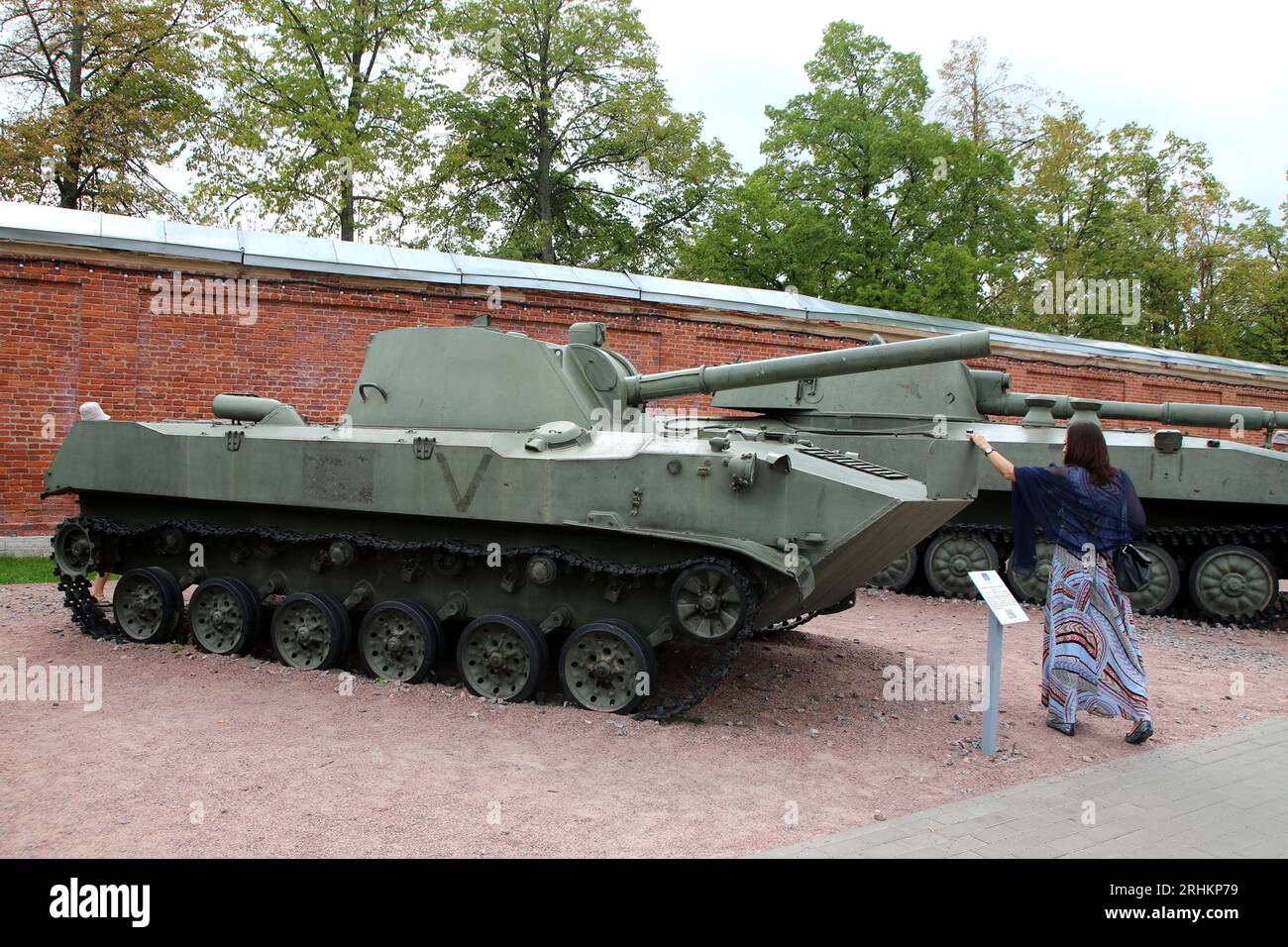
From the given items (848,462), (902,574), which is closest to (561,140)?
(902,574)

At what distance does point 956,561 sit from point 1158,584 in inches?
92.9

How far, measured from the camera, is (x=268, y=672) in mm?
8172

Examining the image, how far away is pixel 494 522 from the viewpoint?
7.61m

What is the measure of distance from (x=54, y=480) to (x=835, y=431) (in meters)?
9.04

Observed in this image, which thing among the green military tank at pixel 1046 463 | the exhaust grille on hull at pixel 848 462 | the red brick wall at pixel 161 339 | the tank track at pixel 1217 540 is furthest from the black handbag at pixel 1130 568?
the red brick wall at pixel 161 339

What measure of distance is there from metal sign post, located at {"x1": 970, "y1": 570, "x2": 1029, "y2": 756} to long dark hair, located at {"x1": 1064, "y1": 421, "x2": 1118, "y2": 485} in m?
0.96

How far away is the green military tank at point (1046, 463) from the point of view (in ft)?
38.9

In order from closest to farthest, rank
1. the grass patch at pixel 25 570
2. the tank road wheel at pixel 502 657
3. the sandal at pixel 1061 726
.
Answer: the sandal at pixel 1061 726, the tank road wheel at pixel 502 657, the grass patch at pixel 25 570

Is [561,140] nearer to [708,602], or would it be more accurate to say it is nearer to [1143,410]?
[1143,410]

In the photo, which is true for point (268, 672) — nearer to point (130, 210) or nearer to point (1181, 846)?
point (1181, 846)

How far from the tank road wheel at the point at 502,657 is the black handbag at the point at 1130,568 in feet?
13.1

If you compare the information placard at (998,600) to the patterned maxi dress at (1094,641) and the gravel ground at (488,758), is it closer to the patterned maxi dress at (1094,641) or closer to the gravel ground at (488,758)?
the patterned maxi dress at (1094,641)

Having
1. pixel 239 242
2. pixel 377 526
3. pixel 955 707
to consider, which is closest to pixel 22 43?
pixel 239 242

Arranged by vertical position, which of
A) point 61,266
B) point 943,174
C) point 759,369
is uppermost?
point 943,174
